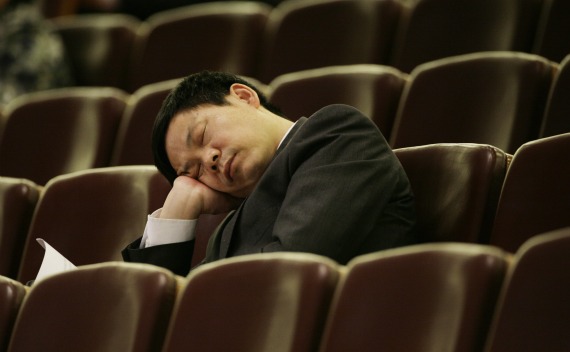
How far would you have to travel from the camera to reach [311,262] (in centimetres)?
38

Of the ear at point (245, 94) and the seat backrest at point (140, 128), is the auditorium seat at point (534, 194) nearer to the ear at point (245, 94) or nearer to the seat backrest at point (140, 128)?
the ear at point (245, 94)

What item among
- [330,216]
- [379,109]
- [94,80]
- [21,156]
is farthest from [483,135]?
[94,80]

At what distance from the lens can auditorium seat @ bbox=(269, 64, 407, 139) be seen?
67cm

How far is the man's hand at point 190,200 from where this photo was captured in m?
0.55

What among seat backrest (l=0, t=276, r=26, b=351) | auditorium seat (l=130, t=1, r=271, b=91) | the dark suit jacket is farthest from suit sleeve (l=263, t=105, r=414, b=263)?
auditorium seat (l=130, t=1, r=271, b=91)

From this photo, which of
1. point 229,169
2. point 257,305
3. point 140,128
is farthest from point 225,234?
point 140,128

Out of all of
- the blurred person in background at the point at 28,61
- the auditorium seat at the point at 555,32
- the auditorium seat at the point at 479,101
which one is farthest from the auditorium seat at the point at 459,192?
the blurred person in background at the point at 28,61

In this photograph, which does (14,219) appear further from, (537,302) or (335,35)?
(537,302)

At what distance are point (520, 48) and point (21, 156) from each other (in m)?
0.37

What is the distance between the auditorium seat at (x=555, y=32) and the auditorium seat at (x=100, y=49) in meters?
0.40

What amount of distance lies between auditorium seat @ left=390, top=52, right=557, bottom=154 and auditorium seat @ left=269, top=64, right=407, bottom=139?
0.02 m

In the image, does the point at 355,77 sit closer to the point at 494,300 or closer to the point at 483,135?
the point at 483,135

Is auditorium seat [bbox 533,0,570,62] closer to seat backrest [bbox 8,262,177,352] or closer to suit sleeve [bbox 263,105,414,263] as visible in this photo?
suit sleeve [bbox 263,105,414,263]

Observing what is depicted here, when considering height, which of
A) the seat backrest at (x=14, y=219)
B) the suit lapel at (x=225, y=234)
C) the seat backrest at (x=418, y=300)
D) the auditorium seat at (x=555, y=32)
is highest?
the auditorium seat at (x=555, y=32)
